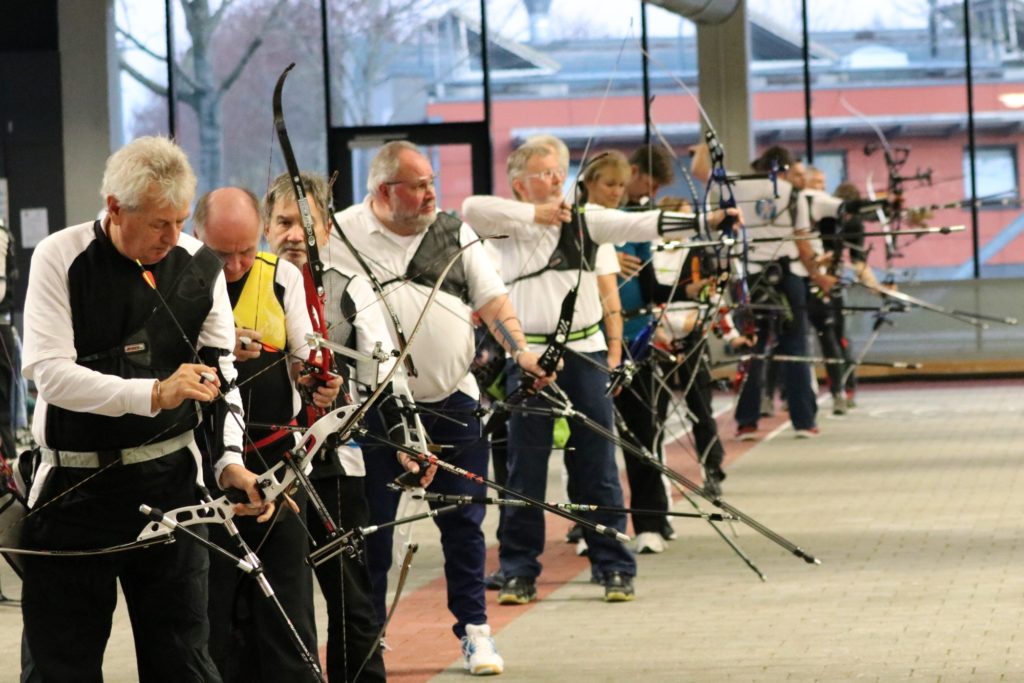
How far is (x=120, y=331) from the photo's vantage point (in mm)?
3111

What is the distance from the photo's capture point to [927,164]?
17.1 meters

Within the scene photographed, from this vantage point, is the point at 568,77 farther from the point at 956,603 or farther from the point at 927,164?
the point at 956,603

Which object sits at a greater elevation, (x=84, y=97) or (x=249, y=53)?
(x=249, y=53)

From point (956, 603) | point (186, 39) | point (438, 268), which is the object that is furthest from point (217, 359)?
point (186, 39)

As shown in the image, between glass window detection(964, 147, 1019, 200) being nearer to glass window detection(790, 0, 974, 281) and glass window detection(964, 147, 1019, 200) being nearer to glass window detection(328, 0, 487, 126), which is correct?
glass window detection(790, 0, 974, 281)

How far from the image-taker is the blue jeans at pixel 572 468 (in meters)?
5.61

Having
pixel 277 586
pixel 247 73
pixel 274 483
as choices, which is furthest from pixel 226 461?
pixel 247 73

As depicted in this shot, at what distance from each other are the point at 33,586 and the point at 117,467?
0.26 meters

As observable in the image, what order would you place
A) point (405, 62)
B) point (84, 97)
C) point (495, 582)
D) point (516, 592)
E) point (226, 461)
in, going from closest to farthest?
1. point (226, 461)
2. point (516, 592)
3. point (495, 582)
4. point (84, 97)
5. point (405, 62)

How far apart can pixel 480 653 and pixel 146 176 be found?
2042 mm

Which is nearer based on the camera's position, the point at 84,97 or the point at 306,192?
the point at 306,192

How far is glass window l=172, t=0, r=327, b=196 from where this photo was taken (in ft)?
50.5

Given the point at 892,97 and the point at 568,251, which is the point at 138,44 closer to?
the point at 892,97

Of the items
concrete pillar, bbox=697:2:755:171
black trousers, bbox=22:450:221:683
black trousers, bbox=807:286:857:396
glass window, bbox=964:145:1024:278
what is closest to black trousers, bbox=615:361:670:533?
black trousers, bbox=22:450:221:683
